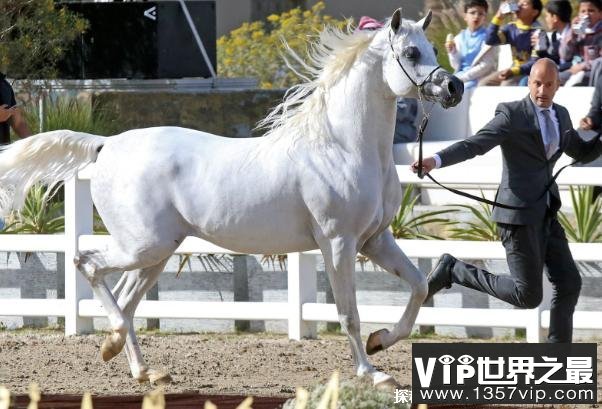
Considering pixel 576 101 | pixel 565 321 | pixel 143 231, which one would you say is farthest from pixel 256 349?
pixel 576 101

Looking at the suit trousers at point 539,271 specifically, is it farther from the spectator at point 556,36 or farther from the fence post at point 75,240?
the spectator at point 556,36

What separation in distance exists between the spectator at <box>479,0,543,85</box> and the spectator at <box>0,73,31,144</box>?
4.57m

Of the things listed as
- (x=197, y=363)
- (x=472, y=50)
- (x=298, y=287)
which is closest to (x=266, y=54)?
(x=472, y=50)

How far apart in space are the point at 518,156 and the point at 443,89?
1.84ft

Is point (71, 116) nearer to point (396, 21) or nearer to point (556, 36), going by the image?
point (556, 36)

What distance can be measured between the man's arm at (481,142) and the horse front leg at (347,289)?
1.75 feet

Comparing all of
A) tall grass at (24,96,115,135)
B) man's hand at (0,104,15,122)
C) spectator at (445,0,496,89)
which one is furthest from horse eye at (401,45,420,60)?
tall grass at (24,96,115,135)

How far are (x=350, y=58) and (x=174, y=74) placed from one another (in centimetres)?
698

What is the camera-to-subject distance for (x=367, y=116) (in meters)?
7.17

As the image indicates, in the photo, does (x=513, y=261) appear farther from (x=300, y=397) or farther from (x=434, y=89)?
(x=300, y=397)

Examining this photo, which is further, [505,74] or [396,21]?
[505,74]

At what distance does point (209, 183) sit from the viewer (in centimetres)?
736

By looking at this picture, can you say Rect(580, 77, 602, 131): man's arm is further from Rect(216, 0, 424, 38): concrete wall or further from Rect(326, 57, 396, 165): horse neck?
Rect(216, 0, 424, 38): concrete wall

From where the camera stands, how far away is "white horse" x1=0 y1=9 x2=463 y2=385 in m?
7.08
